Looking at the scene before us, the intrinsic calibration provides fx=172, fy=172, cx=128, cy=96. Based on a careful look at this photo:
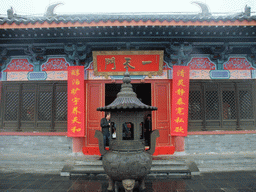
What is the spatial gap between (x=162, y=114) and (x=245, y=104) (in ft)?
9.92

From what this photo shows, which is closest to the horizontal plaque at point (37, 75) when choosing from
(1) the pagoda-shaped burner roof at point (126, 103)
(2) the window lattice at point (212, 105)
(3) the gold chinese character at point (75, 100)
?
(3) the gold chinese character at point (75, 100)

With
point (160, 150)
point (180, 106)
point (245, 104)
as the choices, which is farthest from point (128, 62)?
point (245, 104)

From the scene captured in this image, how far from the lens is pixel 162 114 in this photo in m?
6.04

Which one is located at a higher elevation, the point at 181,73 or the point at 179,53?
the point at 179,53

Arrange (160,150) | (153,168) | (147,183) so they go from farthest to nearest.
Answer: (160,150)
(153,168)
(147,183)

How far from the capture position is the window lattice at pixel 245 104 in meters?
6.14

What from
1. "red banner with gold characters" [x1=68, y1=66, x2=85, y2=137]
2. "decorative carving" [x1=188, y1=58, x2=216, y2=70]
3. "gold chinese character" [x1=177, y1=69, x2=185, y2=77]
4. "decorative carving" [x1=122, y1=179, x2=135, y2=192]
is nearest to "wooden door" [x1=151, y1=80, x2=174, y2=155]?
"gold chinese character" [x1=177, y1=69, x2=185, y2=77]

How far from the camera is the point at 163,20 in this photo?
498 centimetres

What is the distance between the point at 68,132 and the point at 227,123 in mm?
5493

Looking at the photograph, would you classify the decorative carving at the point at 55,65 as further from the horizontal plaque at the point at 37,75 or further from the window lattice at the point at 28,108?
the window lattice at the point at 28,108

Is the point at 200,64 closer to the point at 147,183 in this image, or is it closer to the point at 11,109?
the point at 147,183

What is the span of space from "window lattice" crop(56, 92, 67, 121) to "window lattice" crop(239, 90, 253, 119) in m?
6.24

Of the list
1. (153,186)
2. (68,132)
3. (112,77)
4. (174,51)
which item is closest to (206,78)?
(174,51)

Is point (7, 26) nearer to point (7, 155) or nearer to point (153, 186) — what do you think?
point (7, 155)
